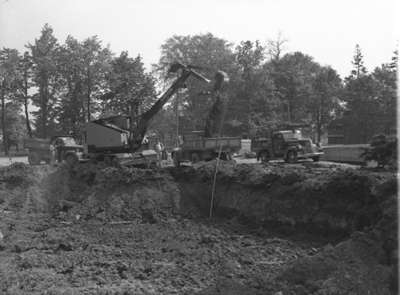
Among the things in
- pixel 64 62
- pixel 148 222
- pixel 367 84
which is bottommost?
pixel 148 222

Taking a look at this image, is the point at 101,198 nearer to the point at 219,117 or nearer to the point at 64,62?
the point at 219,117

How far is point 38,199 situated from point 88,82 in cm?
3744

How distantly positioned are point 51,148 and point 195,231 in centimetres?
1743

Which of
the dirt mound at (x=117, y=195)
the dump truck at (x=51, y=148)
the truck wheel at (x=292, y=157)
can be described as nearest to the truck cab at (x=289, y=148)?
the truck wheel at (x=292, y=157)

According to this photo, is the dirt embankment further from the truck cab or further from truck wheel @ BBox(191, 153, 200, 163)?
the truck cab

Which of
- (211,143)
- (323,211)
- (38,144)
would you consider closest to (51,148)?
(38,144)

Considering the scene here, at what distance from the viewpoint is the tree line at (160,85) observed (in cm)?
4562

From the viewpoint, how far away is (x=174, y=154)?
75.5 ft

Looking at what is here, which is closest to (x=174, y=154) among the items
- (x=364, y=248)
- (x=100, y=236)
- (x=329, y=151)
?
(x=329, y=151)

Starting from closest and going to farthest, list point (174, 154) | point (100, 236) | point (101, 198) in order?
1. point (100, 236)
2. point (101, 198)
3. point (174, 154)

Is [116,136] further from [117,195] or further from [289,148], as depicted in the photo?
[289,148]

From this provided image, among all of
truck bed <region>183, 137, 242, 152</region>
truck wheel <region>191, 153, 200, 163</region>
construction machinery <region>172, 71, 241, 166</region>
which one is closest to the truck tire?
construction machinery <region>172, 71, 241, 166</region>

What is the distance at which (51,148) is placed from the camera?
24.4 meters

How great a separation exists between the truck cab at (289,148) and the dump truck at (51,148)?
10.7 metres
